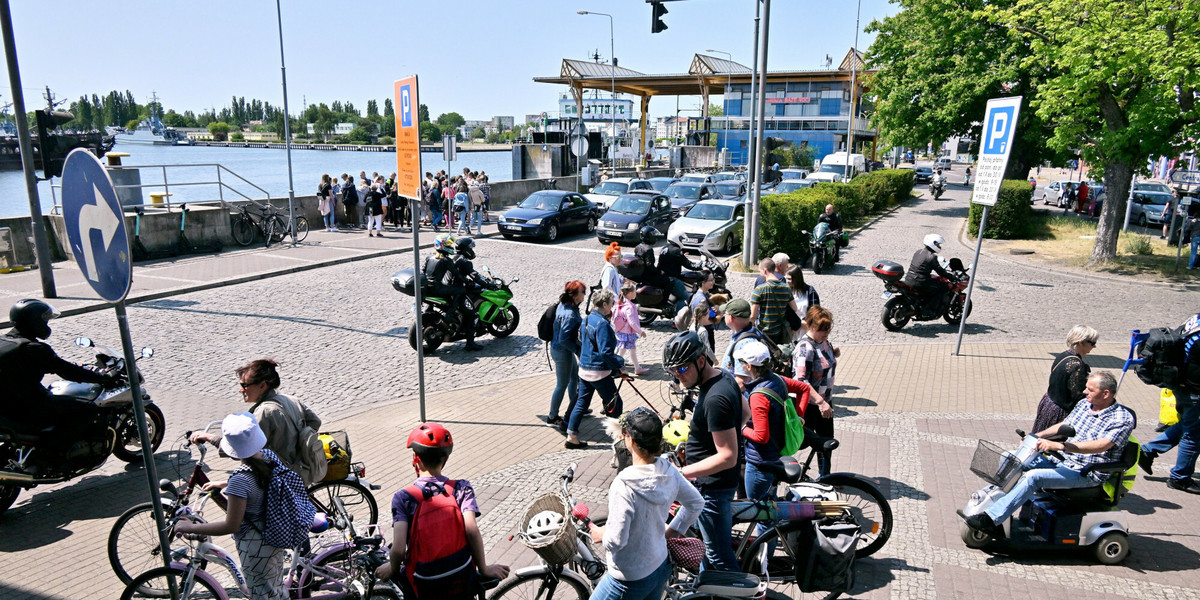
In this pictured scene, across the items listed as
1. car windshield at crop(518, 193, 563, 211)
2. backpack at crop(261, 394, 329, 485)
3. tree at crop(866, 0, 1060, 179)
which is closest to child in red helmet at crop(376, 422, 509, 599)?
backpack at crop(261, 394, 329, 485)

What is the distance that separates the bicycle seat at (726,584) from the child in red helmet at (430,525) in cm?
110

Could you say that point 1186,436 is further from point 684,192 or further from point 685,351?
point 684,192

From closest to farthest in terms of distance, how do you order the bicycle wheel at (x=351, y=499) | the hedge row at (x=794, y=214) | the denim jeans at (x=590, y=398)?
1. the bicycle wheel at (x=351, y=499)
2. the denim jeans at (x=590, y=398)
3. the hedge row at (x=794, y=214)

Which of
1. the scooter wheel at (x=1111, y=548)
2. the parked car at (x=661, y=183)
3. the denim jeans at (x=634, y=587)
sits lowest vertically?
the scooter wheel at (x=1111, y=548)

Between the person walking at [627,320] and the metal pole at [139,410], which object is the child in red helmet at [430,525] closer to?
the metal pole at [139,410]

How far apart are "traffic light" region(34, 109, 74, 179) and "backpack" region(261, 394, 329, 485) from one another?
10206 millimetres

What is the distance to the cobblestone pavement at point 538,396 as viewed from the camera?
17.1 feet

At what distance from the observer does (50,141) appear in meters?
11.7

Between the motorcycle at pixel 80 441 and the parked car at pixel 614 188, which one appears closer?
the motorcycle at pixel 80 441

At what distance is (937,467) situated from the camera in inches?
272

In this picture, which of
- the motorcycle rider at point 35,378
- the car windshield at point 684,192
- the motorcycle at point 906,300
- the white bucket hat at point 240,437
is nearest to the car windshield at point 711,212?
the car windshield at point 684,192

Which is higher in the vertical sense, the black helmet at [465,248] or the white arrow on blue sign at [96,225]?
the white arrow on blue sign at [96,225]

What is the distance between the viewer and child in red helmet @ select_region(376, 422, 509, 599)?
11.4 ft

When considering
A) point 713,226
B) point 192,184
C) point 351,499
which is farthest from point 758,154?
point 192,184
